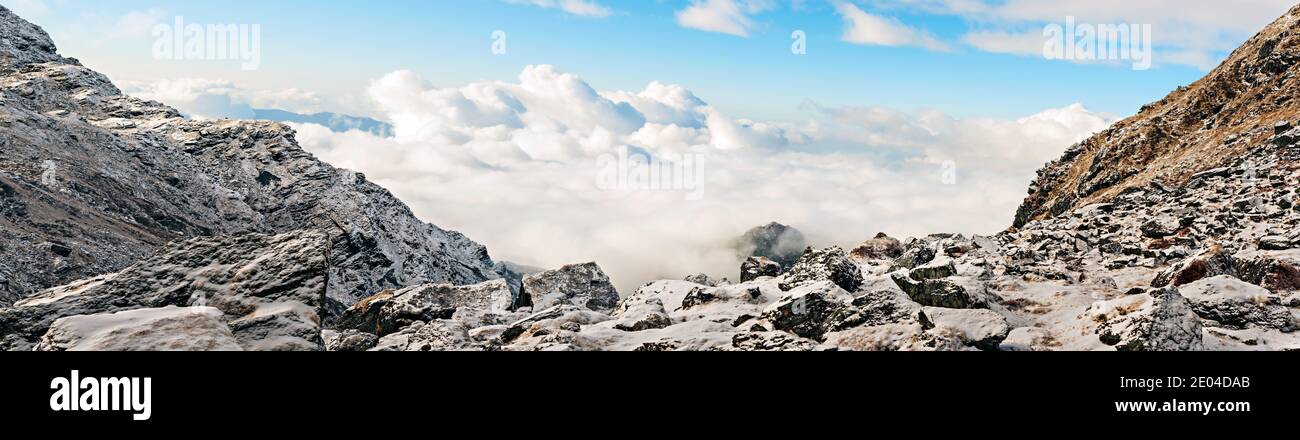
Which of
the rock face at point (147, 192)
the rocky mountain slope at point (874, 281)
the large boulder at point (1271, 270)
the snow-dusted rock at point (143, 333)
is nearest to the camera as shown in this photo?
the snow-dusted rock at point (143, 333)

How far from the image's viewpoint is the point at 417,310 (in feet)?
99.6

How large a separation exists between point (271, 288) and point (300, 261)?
1.31 metres

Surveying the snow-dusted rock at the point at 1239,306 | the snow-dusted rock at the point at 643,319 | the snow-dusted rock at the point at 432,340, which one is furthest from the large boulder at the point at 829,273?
the snow-dusted rock at the point at 432,340

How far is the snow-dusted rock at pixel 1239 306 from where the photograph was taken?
23.4 m

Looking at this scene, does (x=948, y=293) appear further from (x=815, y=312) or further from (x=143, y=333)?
(x=143, y=333)

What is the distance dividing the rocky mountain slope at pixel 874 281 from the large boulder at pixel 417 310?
0.39 feet

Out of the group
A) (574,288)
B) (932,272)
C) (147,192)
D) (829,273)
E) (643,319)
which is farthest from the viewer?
(147,192)

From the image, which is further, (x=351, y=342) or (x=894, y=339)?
(x=351, y=342)

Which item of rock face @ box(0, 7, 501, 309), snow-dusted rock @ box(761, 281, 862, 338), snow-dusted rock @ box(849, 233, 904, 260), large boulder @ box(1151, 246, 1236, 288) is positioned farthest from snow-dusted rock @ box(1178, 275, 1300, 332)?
rock face @ box(0, 7, 501, 309)

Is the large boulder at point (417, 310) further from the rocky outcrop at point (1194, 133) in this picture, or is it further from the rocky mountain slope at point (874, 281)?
the rocky outcrop at point (1194, 133)

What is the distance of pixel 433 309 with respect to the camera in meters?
30.7

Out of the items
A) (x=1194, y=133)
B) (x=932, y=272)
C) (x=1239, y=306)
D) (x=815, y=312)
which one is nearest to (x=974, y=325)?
(x=815, y=312)

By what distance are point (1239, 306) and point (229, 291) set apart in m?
32.8
